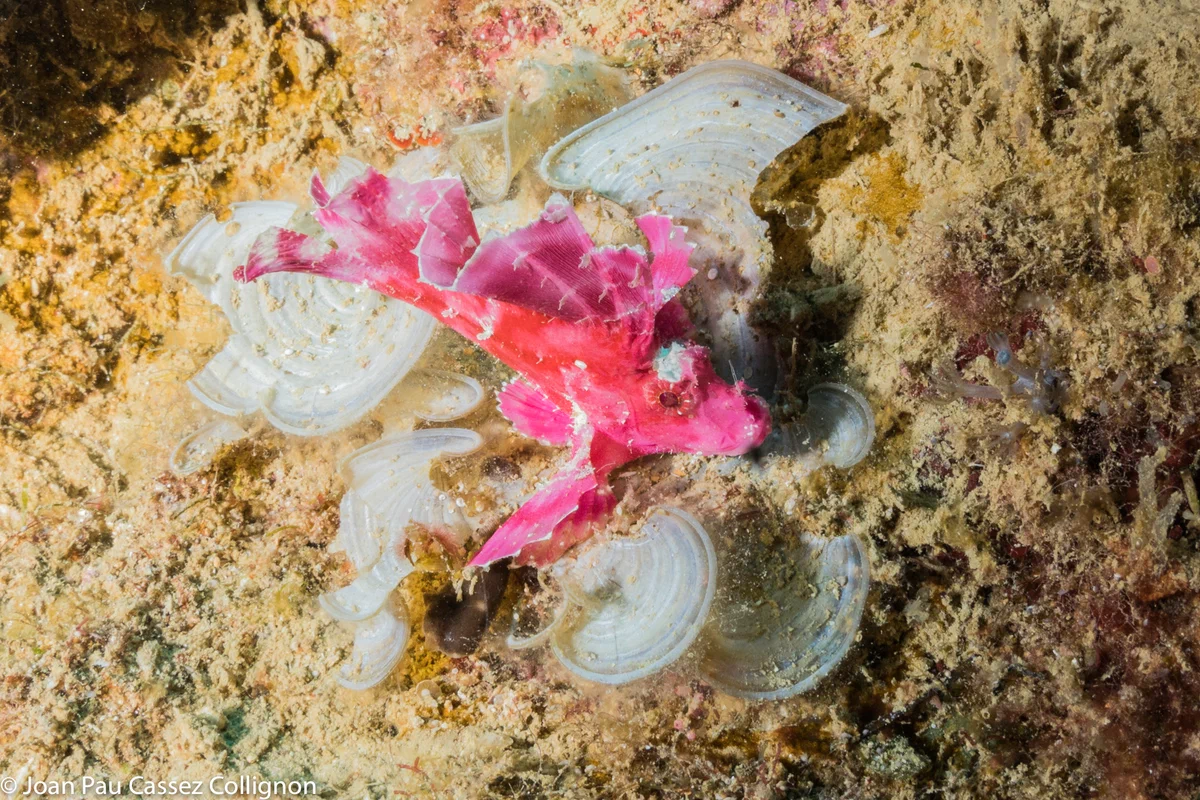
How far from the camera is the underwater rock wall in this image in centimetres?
249

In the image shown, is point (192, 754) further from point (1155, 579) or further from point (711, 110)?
point (1155, 579)

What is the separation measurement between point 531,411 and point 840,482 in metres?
1.51

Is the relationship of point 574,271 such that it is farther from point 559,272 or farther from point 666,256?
point 666,256

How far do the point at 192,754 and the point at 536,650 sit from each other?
2106mm

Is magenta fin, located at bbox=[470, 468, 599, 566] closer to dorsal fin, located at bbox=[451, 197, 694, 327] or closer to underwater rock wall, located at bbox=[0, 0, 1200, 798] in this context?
underwater rock wall, located at bbox=[0, 0, 1200, 798]

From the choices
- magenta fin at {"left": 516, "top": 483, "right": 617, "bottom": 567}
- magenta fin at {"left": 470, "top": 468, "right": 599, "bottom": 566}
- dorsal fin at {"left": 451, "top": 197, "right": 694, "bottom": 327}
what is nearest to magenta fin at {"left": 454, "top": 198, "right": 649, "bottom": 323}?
dorsal fin at {"left": 451, "top": 197, "right": 694, "bottom": 327}

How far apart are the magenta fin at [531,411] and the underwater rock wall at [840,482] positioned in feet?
0.67

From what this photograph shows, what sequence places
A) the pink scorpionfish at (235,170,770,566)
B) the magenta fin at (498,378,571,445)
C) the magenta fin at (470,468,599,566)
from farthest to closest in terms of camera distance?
the magenta fin at (498,378,571,445), the magenta fin at (470,468,599,566), the pink scorpionfish at (235,170,770,566)

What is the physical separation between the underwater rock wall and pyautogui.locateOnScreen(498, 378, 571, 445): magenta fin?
0.67 feet

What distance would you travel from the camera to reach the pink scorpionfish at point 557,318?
8.82 ft

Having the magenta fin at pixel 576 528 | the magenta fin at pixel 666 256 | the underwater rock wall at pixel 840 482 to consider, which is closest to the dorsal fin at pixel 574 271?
the magenta fin at pixel 666 256

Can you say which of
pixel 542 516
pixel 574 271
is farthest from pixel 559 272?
pixel 542 516

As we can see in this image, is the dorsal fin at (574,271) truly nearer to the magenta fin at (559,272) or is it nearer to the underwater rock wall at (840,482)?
the magenta fin at (559,272)

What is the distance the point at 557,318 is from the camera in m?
2.83
